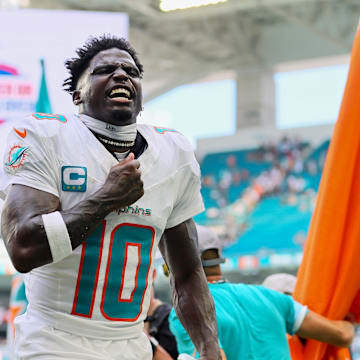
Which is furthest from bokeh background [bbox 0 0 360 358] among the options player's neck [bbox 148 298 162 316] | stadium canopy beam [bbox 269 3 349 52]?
player's neck [bbox 148 298 162 316]

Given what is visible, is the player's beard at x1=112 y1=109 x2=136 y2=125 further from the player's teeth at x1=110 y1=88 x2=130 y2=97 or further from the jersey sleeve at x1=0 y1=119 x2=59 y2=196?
the jersey sleeve at x1=0 y1=119 x2=59 y2=196

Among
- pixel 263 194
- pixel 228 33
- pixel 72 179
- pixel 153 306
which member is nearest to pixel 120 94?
pixel 72 179

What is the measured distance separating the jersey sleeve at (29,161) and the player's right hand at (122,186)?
0.56 ft

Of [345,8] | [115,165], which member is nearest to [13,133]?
[115,165]

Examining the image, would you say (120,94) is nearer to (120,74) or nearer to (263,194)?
(120,74)

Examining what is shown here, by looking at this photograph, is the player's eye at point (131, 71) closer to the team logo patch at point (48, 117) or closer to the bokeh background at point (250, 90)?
the team logo patch at point (48, 117)

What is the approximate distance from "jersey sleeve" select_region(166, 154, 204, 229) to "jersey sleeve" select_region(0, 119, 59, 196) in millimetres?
487

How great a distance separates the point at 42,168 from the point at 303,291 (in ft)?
6.78

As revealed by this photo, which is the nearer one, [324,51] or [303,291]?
[303,291]

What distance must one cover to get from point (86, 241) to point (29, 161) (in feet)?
0.97

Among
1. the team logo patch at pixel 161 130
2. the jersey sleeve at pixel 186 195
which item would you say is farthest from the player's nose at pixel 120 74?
the jersey sleeve at pixel 186 195

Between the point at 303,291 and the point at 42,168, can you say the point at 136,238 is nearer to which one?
the point at 42,168

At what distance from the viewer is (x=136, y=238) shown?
2.36 m

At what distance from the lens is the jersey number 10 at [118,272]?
7.45 feet
